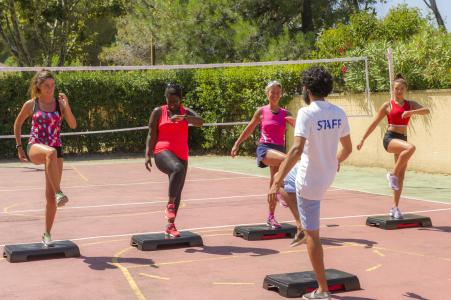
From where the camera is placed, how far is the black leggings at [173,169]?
9.34 metres

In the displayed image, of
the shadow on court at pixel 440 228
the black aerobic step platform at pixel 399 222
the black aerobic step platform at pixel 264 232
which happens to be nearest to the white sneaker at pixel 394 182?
the black aerobic step platform at pixel 399 222

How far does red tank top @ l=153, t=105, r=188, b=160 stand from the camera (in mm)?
A: 9516

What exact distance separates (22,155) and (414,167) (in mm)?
11900

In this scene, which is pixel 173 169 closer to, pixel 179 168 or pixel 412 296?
pixel 179 168

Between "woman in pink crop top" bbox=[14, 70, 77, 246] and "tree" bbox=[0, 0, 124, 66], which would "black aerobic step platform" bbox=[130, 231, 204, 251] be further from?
"tree" bbox=[0, 0, 124, 66]

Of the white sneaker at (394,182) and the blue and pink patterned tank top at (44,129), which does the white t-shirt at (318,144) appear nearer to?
the blue and pink patterned tank top at (44,129)

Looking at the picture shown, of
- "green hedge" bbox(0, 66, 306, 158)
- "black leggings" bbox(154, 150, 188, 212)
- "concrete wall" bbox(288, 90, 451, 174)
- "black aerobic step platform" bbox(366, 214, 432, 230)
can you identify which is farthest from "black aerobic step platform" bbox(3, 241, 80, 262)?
"green hedge" bbox(0, 66, 306, 158)

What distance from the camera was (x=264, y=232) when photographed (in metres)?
9.90

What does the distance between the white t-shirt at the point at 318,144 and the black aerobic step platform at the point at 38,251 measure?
3.55 m

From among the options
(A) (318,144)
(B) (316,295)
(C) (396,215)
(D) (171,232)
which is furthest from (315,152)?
(C) (396,215)

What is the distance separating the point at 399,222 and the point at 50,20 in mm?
24853

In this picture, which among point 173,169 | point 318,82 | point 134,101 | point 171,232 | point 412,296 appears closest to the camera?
point 318,82

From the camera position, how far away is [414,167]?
18500 mm

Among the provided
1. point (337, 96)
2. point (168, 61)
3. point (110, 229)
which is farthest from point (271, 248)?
point (168, 61)
